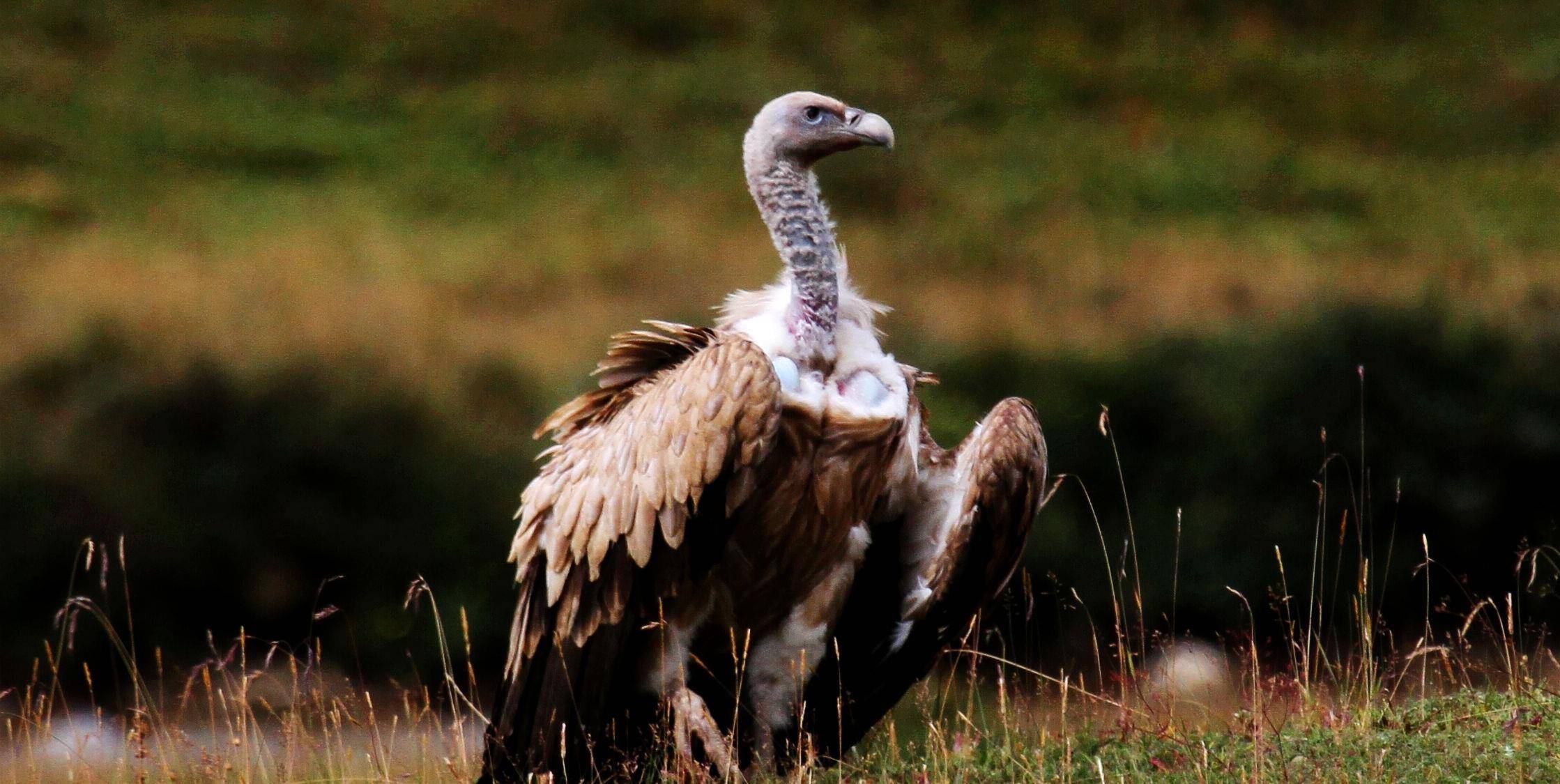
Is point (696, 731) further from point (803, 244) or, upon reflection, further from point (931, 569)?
point (803, 244)

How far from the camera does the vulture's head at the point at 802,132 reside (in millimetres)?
5617

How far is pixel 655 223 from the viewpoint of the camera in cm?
3148

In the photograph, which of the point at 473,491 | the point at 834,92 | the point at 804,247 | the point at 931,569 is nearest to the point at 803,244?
the point at 804,247

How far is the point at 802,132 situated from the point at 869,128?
0.68 ft

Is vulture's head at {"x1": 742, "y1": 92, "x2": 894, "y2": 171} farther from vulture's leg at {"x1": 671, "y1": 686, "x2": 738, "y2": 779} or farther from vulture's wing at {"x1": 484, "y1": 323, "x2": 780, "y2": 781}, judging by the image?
vulture's leg at {"x1": 671, "y1": 686, "x2": 738, "y2": 779}

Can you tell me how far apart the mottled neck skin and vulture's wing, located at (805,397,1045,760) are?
48cm

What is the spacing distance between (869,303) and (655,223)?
85.2 feet

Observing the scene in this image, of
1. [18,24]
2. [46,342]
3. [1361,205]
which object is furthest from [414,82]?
[46,342]

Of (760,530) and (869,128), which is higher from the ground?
(869,128)

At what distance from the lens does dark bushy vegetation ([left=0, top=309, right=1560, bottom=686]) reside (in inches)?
520

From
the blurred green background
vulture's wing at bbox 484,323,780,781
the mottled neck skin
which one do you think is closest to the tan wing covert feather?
vulture's wing at bbox 484,323,780,781

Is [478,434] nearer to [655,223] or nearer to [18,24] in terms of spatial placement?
[655,223]

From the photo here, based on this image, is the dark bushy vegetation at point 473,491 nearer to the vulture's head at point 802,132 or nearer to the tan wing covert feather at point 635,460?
the vulture's head at point 802,132

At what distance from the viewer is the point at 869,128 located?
18.7ft
